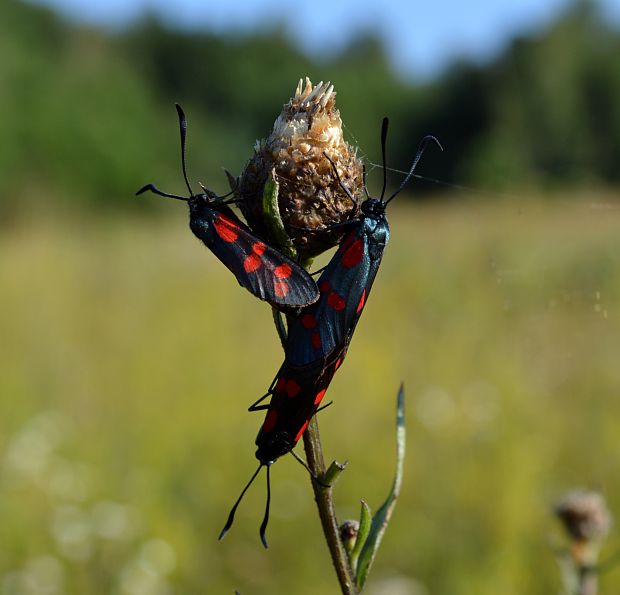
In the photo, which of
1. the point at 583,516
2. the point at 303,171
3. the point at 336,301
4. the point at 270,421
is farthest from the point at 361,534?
the point at 583,516

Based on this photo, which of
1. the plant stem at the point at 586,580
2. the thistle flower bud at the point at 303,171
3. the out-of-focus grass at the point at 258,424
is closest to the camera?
the thistle flower bud at the point at 303,171

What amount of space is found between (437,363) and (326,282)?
14.6ft

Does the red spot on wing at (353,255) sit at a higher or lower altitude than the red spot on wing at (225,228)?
lower

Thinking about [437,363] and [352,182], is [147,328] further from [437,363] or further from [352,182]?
[352,182]

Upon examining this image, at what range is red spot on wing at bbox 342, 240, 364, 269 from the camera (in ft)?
3.92

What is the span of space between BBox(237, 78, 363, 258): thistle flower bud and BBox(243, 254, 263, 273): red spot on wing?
7cm

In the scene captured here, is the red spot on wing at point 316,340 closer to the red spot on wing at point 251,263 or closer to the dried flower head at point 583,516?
the red spot on wing at point 251,263

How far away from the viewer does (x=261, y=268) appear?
1.16 meters

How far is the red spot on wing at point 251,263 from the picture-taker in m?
1.17

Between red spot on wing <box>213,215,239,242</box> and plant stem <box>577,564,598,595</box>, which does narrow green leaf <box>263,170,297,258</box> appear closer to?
red spot on wing <box>213,215,239,242</box>

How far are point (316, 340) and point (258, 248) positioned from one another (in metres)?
0.18

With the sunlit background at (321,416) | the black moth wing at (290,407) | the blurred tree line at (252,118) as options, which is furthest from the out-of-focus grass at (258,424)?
the blurred tree line at (252,118)

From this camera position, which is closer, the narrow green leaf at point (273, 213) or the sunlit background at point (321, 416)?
the narrow green leaf at point (273, 213)

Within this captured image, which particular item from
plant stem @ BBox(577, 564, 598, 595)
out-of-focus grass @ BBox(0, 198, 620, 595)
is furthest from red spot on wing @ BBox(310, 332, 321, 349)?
plant stem @ BBox(577, 564, 598, 595)
